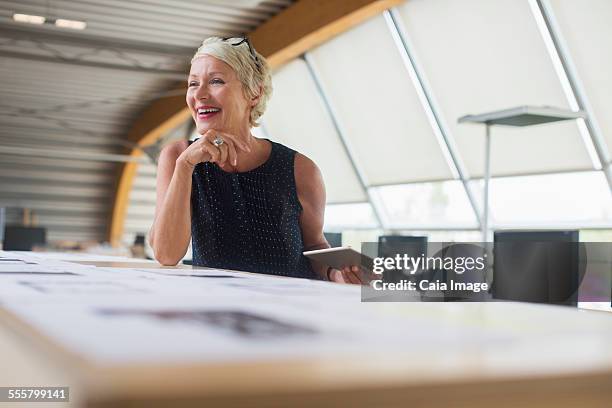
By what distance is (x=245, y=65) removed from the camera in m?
2.40

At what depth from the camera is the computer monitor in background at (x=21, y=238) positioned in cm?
1096

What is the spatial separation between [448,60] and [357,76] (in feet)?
6.13

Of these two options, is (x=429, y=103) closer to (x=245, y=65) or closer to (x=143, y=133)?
(x=143, y=133)

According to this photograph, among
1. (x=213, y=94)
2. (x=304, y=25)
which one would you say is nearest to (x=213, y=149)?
(x=213, y=94)

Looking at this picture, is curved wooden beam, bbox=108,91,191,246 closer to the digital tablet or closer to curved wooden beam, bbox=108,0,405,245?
curved wooden beam, bbox=108,0,405,245

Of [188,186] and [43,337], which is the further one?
[188,186]

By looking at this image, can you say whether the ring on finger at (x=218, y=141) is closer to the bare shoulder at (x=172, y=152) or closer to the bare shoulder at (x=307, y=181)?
the bare shoulder at (x=172, y=152)

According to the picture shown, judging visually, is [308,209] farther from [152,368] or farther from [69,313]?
[152,368]

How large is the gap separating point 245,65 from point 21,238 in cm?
981

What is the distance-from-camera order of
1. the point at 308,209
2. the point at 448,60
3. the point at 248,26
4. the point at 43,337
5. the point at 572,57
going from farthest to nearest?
the point at 248,26
the point at 448,60
the point at 572,57
the point at 308,209
the point at 43,337

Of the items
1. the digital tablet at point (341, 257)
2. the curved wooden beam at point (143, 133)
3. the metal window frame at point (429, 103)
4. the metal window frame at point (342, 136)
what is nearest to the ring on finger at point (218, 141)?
the digital tablet at point (341, 257)

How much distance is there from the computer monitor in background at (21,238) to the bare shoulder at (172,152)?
911 cm

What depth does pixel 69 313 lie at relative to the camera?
2.33ft

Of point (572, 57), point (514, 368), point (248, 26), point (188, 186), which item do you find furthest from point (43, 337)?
point (248, 26)
